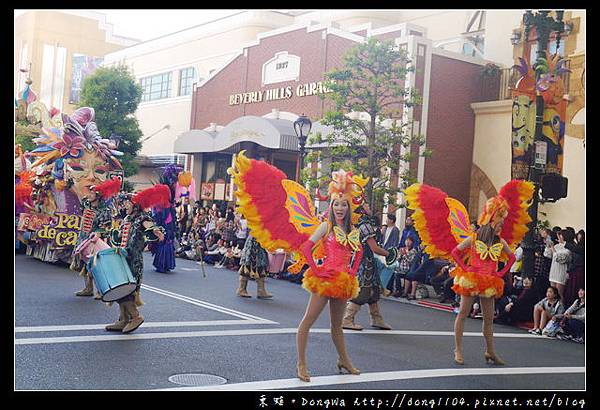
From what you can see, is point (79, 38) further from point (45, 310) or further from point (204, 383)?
point (204, 383)

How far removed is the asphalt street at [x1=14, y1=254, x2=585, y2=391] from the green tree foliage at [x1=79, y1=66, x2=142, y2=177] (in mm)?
16524

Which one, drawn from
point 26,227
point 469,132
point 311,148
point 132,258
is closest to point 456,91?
point 469,132

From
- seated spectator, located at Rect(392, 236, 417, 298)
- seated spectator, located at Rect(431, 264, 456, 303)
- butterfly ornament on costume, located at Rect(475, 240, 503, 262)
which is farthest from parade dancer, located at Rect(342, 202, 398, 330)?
seated spectator, located at Rect(392, 236, 417, 298)

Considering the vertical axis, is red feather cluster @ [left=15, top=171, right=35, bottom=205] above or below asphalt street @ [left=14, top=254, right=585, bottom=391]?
above

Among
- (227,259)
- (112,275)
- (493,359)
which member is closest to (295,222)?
(112,275)

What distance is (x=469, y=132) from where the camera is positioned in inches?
795

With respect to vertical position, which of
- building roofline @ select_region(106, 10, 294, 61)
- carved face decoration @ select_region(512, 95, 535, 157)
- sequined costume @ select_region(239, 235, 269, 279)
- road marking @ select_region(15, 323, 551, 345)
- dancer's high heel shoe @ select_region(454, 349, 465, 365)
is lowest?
road marking @ select_region(15, 323, 551, 345)

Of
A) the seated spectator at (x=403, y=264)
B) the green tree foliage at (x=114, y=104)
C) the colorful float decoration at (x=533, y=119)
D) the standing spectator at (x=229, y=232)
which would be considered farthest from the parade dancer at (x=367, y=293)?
the green tree foliage at (x=114, y=104)

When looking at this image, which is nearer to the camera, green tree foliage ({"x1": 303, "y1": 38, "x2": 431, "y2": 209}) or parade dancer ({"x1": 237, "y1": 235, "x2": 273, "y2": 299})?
parade dancer ({"x1": 237, "y1": 235, "x2": 273, "y2": 299})

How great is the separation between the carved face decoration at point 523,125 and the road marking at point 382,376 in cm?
410

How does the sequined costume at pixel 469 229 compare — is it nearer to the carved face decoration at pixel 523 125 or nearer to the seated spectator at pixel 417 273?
the carved face decoration at pixel 523 125

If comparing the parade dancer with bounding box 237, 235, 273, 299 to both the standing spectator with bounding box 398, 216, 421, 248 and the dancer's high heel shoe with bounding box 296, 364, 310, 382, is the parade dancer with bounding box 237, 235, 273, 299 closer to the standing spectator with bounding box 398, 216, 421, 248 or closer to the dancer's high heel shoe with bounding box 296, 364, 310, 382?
the standing spectator with bounding box 398, 216, 421, 248

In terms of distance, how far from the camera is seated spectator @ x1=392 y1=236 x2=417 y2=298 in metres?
14.2

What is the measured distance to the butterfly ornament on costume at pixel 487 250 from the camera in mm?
7797
